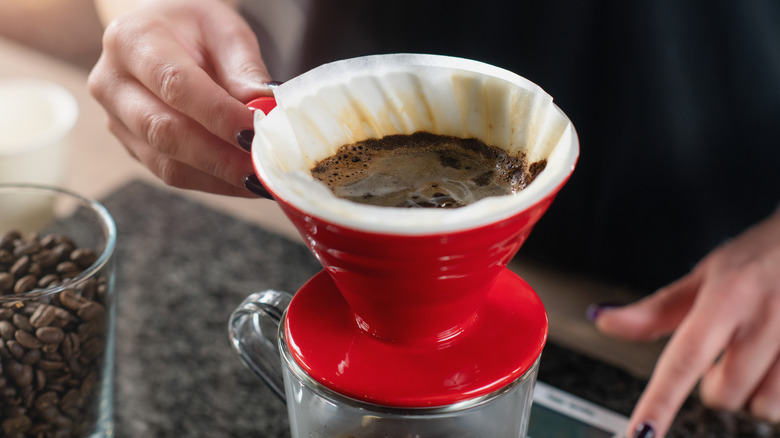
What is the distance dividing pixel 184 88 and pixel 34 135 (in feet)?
2.30

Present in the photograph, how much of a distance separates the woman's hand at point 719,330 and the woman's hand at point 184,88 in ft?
1.55

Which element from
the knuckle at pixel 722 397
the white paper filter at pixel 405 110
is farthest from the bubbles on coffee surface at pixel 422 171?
the knuckle at pixel 722 397

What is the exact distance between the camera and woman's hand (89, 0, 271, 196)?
0.51 meters

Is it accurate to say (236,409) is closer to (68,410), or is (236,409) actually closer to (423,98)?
(68,410)

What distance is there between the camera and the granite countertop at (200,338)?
0.74 metres

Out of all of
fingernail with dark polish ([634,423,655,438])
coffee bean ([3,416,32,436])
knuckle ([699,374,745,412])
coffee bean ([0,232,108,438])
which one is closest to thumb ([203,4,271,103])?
coffee bean ([0,232,108,438])

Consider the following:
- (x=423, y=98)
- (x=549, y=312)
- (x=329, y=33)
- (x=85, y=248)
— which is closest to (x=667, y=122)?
(x=549, y=312)

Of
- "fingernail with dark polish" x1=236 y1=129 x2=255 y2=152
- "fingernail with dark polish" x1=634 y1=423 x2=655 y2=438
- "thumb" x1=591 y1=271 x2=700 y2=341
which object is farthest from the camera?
"thumb" x1=591 y1=271 x2=700 y2=341

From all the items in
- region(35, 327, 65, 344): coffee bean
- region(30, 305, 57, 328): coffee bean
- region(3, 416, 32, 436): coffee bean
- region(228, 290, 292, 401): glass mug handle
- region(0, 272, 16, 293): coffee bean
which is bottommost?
region(3, 416, 32, 436): coffee bean

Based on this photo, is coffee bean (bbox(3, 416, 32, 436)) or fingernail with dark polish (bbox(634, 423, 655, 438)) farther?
fingernail with dark polish (bbox(634, 423, 655, 438))

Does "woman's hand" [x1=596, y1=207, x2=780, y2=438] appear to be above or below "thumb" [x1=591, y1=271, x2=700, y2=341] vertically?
above

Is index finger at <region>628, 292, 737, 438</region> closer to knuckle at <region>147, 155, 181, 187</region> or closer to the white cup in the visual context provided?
knuckle at <region>147, 155, 181, 187</region>

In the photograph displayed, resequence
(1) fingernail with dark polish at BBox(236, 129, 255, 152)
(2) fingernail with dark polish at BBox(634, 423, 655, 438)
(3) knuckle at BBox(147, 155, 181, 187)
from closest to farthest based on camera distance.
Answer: (1) fingernail with dark polish at BBox(236, 129, 255, 152) < (3) knuckle at BBox(147, 155, 181, 187) < (2) fingernail with dark polish at BBox(634, 423, 655, 438)

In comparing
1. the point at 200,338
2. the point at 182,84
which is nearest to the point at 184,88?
the point at 182,84
